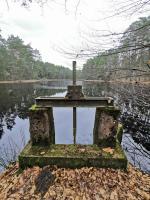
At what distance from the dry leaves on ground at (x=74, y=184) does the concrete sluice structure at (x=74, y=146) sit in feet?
0.58

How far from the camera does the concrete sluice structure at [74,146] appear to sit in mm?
4996

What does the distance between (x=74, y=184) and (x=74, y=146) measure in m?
1.29

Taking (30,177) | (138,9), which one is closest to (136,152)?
(30,177)

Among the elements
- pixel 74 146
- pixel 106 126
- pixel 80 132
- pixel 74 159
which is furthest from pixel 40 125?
pixel 80 132

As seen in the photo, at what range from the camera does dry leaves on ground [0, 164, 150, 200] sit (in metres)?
4.15

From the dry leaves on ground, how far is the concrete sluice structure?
176 millimetres

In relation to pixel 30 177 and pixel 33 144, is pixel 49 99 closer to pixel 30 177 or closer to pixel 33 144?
pixel 33 144

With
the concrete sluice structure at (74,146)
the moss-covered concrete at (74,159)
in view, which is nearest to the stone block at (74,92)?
the concrete sluice structure at (74,146)

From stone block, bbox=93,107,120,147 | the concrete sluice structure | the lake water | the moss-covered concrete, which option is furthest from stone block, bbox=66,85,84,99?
the lake water

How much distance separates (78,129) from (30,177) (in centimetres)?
969

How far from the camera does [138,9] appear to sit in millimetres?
3889

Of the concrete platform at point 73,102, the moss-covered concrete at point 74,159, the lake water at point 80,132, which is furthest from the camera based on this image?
the lake water at point 80,132

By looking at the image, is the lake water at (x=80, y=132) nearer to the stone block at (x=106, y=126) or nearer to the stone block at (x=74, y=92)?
the stone block at (x=106, y=126)

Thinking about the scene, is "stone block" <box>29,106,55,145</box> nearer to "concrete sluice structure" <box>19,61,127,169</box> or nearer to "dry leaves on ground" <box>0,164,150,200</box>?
"concrete sluice structure" <box>19,61,127,169</box>
